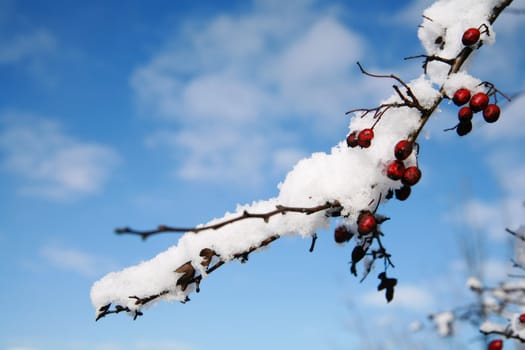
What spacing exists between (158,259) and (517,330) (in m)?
1.83

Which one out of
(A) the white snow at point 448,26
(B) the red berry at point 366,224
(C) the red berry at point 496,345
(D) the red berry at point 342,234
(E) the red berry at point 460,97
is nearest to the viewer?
(B) the red berry at point 366,224

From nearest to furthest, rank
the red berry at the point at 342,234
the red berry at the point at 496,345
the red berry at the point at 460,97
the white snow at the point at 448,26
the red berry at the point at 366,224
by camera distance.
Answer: the red berry at the point at 366,224, the red berry at the point at 342,234, the red berry at the point at 460,97, the white snow at the point at 448,26, the red berry at the point at 496,345

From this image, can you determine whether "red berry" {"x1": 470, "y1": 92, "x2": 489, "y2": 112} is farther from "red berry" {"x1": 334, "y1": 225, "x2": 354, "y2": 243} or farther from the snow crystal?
"red berry" {"x1": 334, "y1": 225, "x2": 354, "y2": 243}

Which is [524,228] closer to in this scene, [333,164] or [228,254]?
[333,164]

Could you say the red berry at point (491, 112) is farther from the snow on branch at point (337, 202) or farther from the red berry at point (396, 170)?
the red berry at point (396, 170)

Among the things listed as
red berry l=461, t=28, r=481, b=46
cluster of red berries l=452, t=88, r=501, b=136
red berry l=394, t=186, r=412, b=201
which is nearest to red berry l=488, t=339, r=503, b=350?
cluster of red berries l=452, t=88, r=501, b=136

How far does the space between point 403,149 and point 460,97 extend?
0.34 m

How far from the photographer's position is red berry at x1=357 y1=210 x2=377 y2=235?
114 centimetres

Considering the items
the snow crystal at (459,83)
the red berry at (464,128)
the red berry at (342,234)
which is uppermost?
the snow crystal at (459,83)

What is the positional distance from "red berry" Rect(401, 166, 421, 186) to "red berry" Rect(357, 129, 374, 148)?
0.48 feet

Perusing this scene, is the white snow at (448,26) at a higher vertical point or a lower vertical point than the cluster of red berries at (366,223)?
higher

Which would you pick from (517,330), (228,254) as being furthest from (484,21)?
(517,330)

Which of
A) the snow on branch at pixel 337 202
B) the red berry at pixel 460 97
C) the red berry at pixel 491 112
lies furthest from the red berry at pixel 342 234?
the red berry at pixel 491 112

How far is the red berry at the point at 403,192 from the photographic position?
51.2 inches
